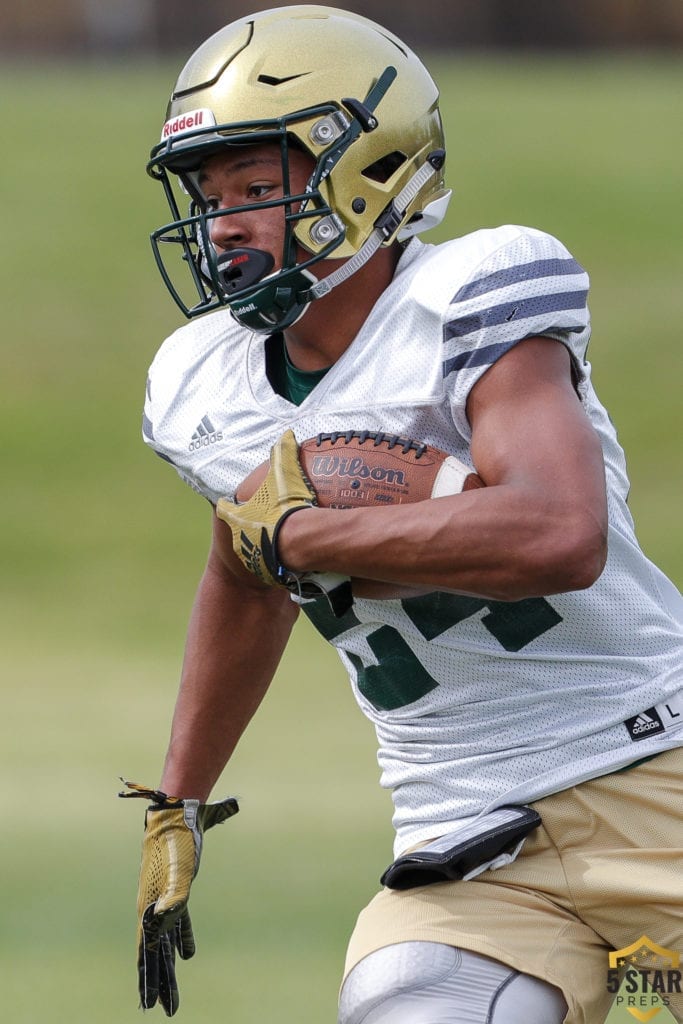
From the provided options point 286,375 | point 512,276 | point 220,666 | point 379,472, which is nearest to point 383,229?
point 286,375

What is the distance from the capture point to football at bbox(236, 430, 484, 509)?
8.46 feet

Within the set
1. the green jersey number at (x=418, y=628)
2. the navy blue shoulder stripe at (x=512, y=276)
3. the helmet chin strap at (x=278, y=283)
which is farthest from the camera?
the helmet chin strap at (x=278, y=283)

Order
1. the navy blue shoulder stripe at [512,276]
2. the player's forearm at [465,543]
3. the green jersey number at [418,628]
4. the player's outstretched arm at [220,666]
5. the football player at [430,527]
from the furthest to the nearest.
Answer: the player's outstretched arm at [220,666] → the green jersey number at [418,628] → the navy blue shoulder stripe at [512,276] → the football player at [430,527] → the player's forearm at [465,543]

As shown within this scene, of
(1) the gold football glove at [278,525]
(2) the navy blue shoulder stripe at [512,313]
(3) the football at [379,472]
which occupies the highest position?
(2) the navy blue shoulder stripe at [512,313]

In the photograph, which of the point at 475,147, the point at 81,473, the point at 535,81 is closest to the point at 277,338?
the point at 81,473

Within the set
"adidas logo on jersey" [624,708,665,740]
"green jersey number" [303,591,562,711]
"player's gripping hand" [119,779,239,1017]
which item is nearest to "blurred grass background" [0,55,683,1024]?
"player's gripping hand" [119,779,239,1017]

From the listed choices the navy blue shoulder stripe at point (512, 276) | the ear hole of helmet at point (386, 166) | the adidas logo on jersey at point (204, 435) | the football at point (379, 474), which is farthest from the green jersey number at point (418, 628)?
the ear hole of helmet at point (386, 166)

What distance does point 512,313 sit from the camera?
256 centimetres

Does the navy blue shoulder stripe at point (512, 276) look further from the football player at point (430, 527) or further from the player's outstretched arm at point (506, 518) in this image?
the player's outstretched arm at point (506, 518)

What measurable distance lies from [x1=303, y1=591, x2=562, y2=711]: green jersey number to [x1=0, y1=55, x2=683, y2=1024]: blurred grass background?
1511 mm

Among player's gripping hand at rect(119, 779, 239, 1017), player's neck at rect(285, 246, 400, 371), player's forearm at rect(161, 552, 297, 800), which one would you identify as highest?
player's neck at rect(285, 246, 400, 371)

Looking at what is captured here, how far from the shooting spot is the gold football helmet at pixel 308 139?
2.88 m

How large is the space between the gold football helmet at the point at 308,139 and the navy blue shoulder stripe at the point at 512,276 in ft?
1.11

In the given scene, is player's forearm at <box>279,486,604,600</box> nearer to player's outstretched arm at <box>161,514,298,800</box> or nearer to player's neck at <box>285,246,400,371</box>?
player's neck at <box>285,246,400,371</box>
